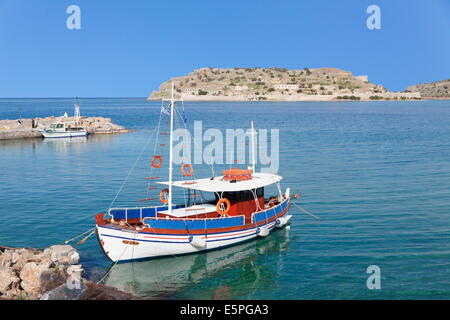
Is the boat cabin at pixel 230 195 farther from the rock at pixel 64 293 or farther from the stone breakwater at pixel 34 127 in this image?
the stone breakwater at pixel 34 127

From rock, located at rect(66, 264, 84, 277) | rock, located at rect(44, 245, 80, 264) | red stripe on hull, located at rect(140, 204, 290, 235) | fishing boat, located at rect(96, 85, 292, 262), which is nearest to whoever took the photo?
rock, located at rect(66, 264, 84, 277)

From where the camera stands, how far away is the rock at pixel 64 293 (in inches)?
670

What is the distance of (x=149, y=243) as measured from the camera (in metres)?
23.8

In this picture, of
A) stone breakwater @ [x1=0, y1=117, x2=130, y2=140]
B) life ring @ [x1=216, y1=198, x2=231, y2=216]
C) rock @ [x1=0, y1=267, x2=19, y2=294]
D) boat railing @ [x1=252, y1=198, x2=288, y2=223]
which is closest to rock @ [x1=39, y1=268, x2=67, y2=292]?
rock @ [x1=0, y1=267, x2=19, y2=294]

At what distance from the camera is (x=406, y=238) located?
2652 centimetres

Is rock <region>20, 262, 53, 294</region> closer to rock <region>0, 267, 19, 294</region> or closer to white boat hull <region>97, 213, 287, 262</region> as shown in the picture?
rock <region>0, 267, 19, 294</region>

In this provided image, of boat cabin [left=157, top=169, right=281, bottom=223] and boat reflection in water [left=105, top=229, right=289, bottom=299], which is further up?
boat cabin [left=157, top=169, right=281, bottom=223]

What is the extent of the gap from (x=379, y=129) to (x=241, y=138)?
30445 millimetres

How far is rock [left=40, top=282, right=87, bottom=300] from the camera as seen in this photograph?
17.0 m

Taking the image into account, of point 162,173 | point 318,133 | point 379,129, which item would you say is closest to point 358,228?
point 162,173

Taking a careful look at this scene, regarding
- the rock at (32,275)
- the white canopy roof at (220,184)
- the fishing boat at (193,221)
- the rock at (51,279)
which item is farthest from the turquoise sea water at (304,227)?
the rock at (32,275)

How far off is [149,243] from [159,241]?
1.73 feet

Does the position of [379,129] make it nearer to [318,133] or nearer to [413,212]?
[318,133]

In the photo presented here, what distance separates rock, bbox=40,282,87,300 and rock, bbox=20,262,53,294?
1413mm
